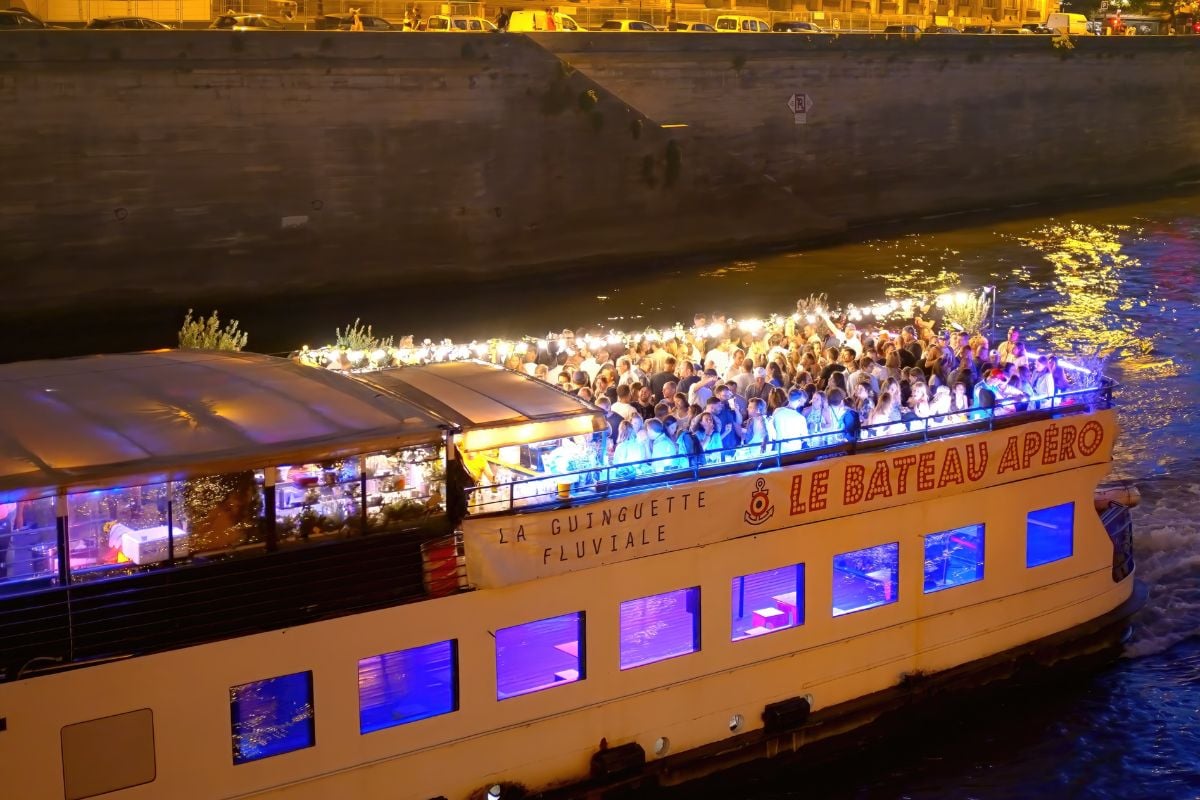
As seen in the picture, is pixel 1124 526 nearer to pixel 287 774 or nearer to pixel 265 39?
pixel 287 774

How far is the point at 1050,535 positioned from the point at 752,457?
11.4 ft

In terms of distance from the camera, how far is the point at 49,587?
8156 mm

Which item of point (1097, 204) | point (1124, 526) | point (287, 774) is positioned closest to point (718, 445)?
point (287, 774)

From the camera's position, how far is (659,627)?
10734 mm

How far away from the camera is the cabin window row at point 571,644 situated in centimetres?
912

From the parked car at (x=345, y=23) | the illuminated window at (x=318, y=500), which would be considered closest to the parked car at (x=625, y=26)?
the parked car at (x=345, y=23)

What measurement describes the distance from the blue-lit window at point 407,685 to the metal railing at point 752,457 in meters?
0.97

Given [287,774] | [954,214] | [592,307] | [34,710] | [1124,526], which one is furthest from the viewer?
[954,214]

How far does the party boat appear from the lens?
27.5ft

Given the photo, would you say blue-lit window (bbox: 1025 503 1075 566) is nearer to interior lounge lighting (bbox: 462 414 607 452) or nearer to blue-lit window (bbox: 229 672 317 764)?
interior lounge lighting (bbox: 462 414 607 452)

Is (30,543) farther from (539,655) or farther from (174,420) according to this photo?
(539,655)

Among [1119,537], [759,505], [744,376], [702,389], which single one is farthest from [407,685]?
[1119,537]

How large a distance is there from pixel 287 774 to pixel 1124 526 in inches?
334

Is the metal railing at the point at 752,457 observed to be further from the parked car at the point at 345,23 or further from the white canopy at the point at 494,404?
the parked car at the point at 345,23
